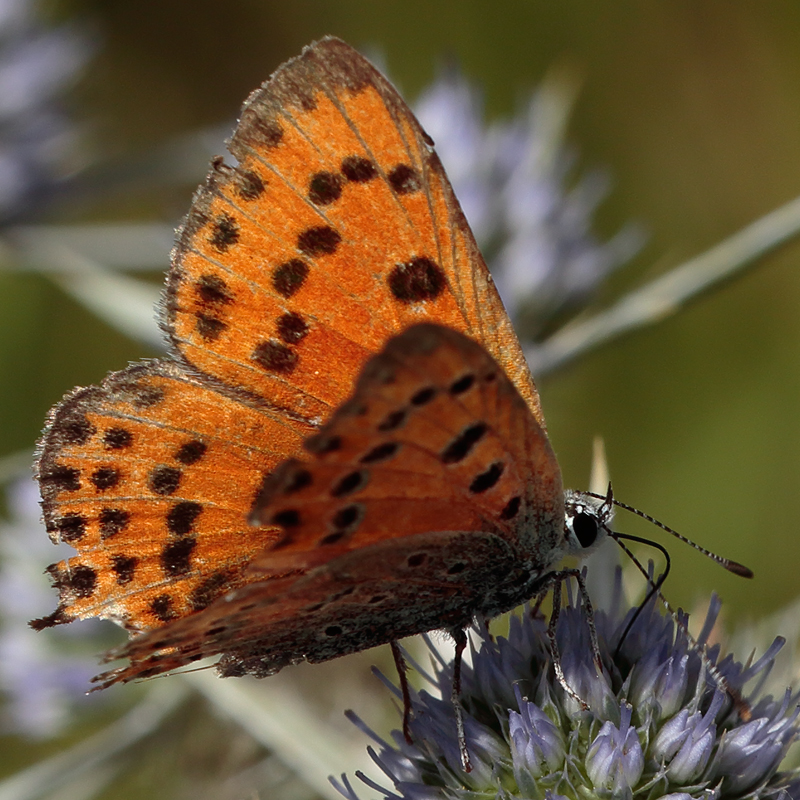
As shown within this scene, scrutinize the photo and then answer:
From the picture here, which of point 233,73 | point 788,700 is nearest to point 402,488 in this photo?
point 788,700

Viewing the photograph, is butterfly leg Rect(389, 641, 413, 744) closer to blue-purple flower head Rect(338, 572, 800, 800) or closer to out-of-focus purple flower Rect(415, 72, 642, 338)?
blue-purple flower head Rect(338, 572, 800, 800)

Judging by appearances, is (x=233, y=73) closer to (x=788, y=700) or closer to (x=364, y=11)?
(x=364, y=11)

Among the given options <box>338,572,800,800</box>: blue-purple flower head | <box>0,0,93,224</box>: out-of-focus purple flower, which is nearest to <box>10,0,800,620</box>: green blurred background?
<box>0,0,93,224</box>: out-of-focus purple flower

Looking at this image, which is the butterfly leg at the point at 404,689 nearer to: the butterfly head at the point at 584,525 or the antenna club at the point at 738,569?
the butterfly head at the point at 584,525

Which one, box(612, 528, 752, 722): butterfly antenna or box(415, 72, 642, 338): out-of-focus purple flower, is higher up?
box(415, 72, 642, 338): out-of-focus purple flower

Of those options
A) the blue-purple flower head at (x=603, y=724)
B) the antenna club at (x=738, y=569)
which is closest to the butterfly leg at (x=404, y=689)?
the blue-purple flower head at (x=603, y=724)

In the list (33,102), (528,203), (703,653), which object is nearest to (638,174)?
(528,203)

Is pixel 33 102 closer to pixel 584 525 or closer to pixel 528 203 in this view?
pixel 528 203

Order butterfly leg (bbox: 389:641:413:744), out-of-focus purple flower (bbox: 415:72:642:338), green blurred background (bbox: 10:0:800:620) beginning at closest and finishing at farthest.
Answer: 1. butterfly leg (bbox: 389:641:413:744)
2. out-of-focus purple flower (bbox: 415:72:642:338)
3. green blurred background (bbox: 10:0:800:620)
